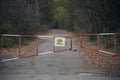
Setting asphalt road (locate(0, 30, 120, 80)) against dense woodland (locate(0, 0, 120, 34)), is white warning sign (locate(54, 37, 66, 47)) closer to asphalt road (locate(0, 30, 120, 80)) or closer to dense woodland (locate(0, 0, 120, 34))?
asphalt road (locate(0, 30, 120, 80))

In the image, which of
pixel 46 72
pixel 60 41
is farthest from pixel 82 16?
pixel 46 72

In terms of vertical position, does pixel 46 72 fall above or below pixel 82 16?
below

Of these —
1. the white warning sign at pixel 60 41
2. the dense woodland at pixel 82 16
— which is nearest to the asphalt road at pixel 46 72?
the white warning sign at pixel 60 41

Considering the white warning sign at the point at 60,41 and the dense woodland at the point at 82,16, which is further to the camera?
the dense woodland at the point at 82,16

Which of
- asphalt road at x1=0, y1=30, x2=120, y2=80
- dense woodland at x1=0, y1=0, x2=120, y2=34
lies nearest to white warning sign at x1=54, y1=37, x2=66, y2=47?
asphalt road at x1=0, y1=30, x2=120, y2=80

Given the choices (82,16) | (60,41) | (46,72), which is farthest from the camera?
(82,16)

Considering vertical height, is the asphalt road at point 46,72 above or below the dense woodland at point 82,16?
below

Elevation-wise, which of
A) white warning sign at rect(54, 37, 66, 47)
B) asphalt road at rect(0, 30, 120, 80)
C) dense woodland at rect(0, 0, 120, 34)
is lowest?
asphalt road at rect(0, 30, 120, 80)

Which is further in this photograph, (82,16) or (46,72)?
(82,16)

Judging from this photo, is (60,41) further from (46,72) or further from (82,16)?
(82,16)

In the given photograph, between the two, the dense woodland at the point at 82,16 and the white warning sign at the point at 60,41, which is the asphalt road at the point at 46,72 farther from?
the dense woodland at the point at 82,16

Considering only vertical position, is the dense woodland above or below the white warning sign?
above

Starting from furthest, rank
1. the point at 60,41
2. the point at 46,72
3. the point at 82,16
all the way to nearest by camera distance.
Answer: the point at 82,16 → the point at 60,41 → the point at 46,72

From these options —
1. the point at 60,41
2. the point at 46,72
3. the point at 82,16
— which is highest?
the point at 82,16
